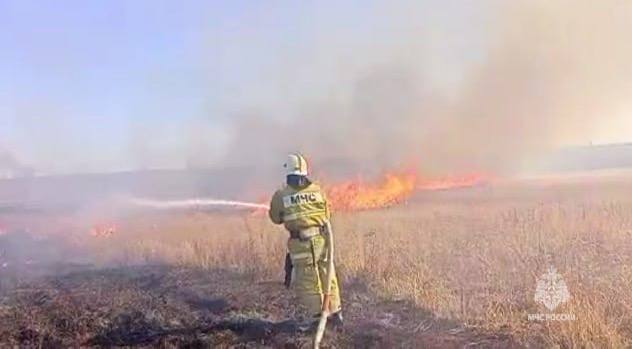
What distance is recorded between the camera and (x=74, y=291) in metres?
10.9

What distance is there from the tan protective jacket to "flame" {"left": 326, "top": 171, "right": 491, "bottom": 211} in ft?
50.1

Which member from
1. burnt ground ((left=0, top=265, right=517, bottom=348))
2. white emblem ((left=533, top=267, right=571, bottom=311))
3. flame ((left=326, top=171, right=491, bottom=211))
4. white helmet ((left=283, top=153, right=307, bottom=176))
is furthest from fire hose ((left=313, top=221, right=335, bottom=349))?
flame ((left=326, top=171, right=491, bottom=211))

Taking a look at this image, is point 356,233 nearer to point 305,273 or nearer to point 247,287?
point 247,287

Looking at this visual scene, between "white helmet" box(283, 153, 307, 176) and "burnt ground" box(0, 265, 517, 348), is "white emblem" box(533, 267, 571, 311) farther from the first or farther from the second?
"white helmet" box(283, 153, 307, 176)

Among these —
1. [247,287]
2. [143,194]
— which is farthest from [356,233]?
[143,194]

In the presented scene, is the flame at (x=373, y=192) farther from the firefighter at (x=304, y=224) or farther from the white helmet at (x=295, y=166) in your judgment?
the white helmet at (x=295, y=166)

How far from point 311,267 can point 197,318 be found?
Result: 2.12 meters

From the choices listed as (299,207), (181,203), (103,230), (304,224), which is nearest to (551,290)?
(304,224)

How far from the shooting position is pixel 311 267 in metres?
7.54

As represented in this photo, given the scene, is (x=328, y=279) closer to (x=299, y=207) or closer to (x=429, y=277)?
(x=299, y=207)

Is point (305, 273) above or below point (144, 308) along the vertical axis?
above

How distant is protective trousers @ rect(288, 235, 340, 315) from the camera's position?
24.6 ft

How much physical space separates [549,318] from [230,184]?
22056 mm

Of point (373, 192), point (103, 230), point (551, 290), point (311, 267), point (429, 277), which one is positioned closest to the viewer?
point (311, 267)
